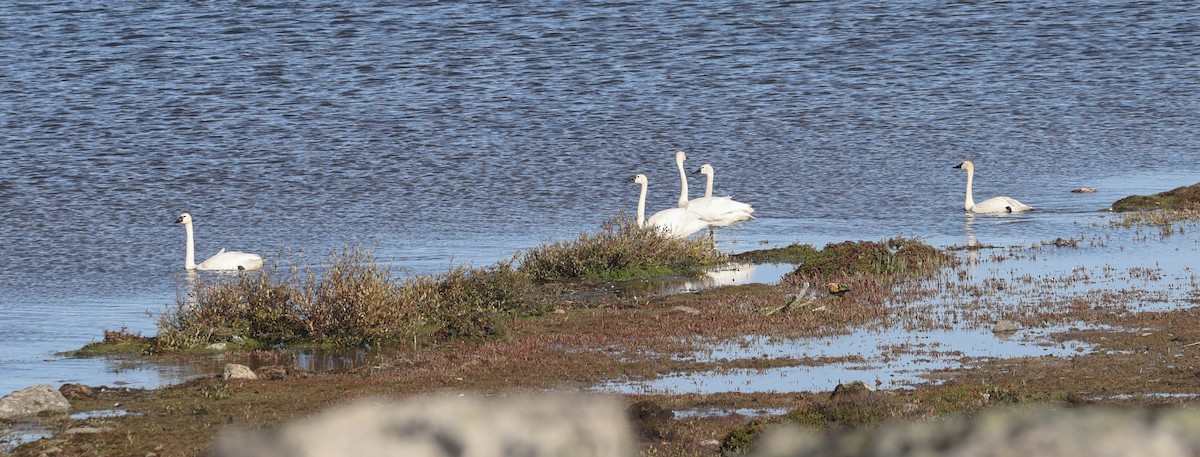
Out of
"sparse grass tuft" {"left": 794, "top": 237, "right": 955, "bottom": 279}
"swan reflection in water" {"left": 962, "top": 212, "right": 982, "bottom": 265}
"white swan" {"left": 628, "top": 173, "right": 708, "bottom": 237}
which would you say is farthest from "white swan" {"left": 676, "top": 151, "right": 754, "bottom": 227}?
"sparse grass tuft" {"left": 794, "top": 237, "right": 955, "bottom": 279}

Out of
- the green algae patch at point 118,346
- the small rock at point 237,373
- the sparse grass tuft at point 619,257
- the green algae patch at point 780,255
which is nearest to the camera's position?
the small rock at point 237,373

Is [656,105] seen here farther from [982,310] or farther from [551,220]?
[982,310]

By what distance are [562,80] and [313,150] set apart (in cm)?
1158

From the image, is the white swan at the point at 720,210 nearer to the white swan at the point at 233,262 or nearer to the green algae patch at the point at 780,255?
the green algae patch at the point at 780,255

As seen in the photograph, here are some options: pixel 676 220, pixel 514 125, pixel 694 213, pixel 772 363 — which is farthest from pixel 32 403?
pixel 514 125

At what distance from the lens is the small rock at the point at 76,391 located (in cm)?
1195

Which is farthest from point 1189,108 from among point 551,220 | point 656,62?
point 551,220

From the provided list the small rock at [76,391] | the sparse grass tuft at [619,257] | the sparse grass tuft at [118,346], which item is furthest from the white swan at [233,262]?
the small rock at [76,391]

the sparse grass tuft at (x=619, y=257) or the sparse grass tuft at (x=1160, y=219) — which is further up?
the sparse grass tuft at (x=619, y=257)

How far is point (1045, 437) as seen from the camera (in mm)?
2252

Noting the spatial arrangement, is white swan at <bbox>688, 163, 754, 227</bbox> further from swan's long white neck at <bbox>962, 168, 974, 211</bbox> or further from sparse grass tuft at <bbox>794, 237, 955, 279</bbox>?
sparse grass tuft at <bbox>794, 237, 955, 279</bbox>

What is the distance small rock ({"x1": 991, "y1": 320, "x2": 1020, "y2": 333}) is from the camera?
14.1m

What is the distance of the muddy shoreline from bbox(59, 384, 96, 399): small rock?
11 centimetres

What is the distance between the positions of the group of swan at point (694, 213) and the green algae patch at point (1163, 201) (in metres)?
6.33
